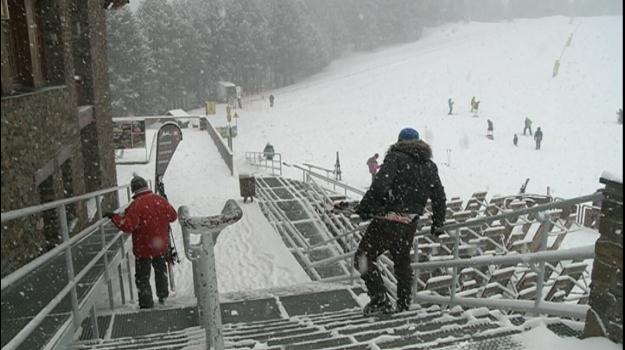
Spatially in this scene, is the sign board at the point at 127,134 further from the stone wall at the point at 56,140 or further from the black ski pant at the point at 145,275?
the black ski pant at the point at 145,275

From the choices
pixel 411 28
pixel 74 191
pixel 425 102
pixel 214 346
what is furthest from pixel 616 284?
pixel 411 28

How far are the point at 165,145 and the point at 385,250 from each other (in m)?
7.72

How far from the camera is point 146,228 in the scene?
6172 mm

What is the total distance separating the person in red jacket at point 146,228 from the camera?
597 cm

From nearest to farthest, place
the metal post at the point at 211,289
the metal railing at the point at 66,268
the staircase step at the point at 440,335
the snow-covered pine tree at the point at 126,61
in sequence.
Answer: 1. the metal railing at the point at 66,268
2. the metal post at the point at 211,289
3. the staircase step at the point at 440,335
4. the snow-covered pine tree at the point at 126,61

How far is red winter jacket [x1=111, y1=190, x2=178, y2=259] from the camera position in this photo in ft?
19.5

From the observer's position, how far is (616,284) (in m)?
3.15

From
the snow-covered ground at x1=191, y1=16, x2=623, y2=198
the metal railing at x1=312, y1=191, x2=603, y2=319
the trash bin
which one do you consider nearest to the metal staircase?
the metal railing at x1=312, y1=191, x2=603, y2=319

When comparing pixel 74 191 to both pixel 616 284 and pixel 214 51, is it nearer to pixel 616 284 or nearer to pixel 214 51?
pixel 616 284

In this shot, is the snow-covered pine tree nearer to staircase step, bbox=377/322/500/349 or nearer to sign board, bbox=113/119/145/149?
sign board, bbox=113/119/145/149

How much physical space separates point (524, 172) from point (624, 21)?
2768 centimetres

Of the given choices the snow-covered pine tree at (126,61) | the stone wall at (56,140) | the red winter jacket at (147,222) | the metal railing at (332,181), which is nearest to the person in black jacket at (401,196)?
the red winter jacket at (147,222)

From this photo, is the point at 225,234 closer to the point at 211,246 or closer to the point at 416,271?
the point at 416,271

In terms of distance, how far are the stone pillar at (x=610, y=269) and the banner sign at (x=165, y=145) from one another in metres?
9.21
